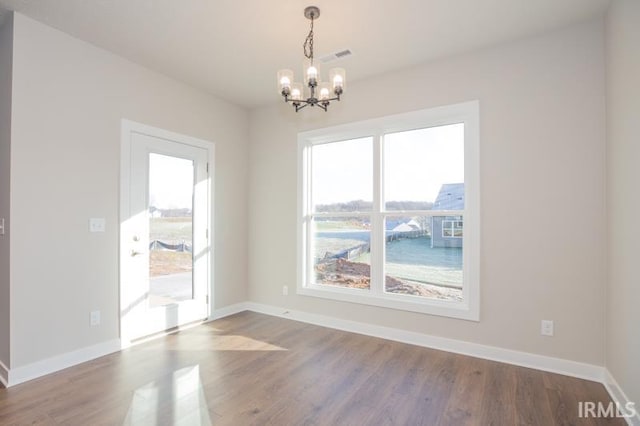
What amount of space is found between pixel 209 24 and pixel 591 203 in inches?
138

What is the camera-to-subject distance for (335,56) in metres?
3.12

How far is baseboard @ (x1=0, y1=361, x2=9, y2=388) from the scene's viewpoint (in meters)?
2.42

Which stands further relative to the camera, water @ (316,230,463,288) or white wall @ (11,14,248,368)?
water @ (316,230,463,288)

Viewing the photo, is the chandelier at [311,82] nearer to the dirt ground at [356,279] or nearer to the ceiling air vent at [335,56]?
the ceiling air vent at [335,56]

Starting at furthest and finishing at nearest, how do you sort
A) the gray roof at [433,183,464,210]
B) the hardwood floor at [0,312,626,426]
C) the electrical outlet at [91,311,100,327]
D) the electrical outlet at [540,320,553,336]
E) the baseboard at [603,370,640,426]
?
the gray roof at [433,183,464,210]
the electrical outlet at [91,311,100,327]
the electrical outlet at [540,320,553,336]
the hardwood floor at [0,312,626,426]
the baseboard at [603,370,640,426]

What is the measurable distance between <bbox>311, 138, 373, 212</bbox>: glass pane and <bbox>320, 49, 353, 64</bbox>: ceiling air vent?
997 millimetres

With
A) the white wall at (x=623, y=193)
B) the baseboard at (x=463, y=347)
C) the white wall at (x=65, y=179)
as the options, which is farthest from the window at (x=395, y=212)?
the white wall at (x=65, y=179)

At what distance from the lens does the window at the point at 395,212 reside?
124 inches

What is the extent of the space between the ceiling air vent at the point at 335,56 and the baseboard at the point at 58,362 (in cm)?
350

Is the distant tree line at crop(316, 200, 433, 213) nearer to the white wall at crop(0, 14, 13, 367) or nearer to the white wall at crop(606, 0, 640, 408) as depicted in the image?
the white wall at crop(606, 0, 640, 408)

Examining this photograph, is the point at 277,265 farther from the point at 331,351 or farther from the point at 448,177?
the point at 448,177

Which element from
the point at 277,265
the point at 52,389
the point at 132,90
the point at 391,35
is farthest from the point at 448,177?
the point at 52,389

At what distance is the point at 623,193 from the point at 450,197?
1312 mm

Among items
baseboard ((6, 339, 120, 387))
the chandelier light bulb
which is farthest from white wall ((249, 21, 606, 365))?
baseboard ((6, 339, 120, 387))
